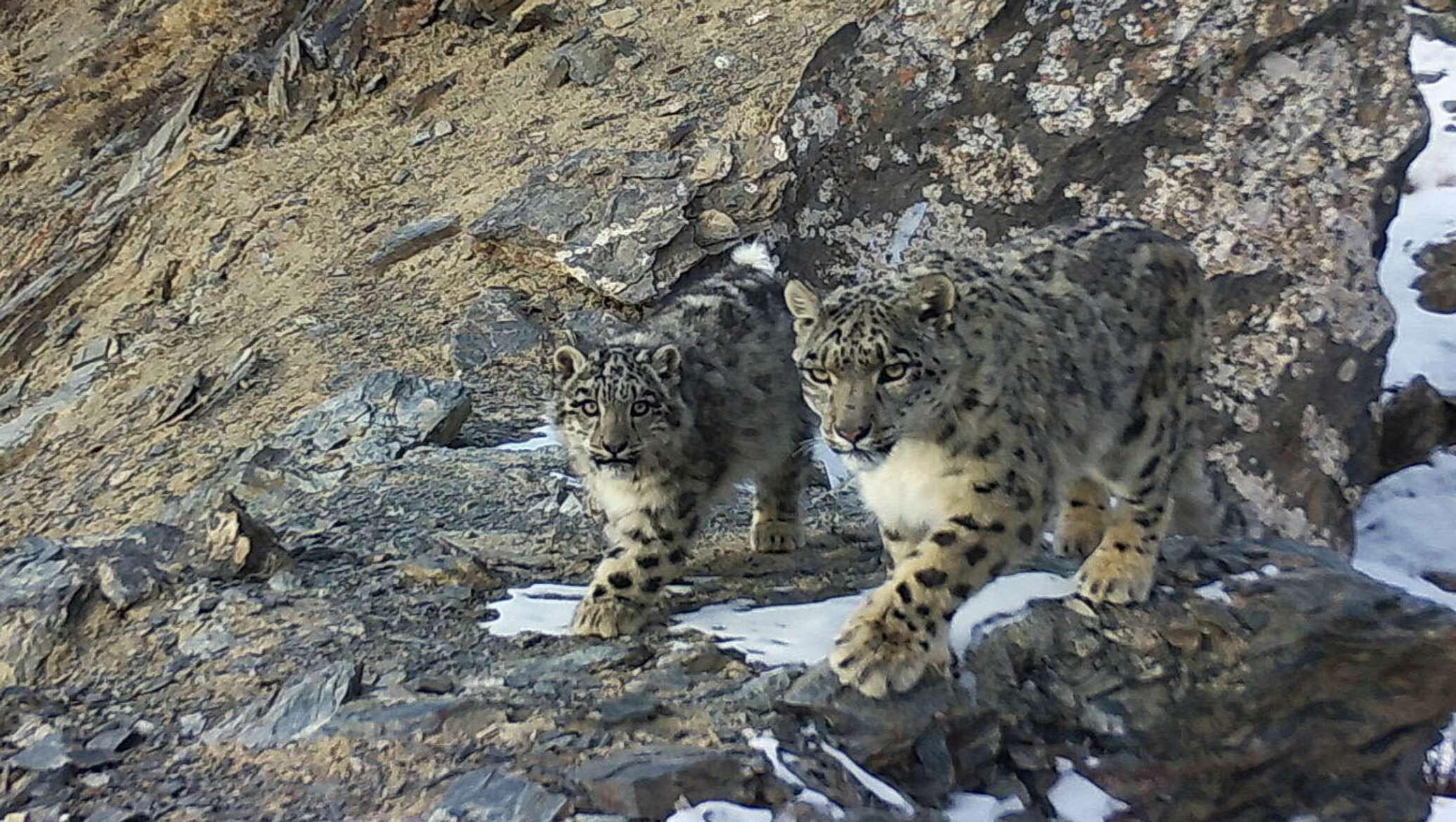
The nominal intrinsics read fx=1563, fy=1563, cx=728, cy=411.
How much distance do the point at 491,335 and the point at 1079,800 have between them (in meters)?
5.87

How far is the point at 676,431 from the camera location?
23.5ft

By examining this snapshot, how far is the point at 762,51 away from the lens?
12.6m

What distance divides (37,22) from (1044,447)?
511 inches

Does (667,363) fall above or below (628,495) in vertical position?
above

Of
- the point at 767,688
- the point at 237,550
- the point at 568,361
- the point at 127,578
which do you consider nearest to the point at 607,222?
the point at 568,361

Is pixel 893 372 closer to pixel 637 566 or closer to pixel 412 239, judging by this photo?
pixel 637 566

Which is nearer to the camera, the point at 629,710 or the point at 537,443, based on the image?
the point at 629,710

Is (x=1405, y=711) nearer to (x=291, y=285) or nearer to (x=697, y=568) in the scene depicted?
(x=697, y=568)

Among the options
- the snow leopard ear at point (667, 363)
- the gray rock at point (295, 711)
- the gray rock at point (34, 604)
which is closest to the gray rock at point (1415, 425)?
the snow leopard ear at point (667, 363)

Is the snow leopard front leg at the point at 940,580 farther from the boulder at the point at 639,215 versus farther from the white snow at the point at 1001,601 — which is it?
the boulder at the point at 639,215

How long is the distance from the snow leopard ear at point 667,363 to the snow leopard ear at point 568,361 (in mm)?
327

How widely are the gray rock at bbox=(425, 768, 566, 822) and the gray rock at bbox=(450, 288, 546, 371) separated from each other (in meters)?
5.35

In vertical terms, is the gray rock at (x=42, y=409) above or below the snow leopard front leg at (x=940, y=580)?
below

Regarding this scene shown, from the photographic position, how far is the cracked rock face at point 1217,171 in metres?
9.93
